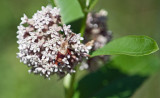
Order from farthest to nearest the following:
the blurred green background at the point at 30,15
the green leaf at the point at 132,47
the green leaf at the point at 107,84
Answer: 1. the blurred green background at the point at 30,15
2. the green leaf at the point at 107,84
3. the green leaf at the point at 132,47

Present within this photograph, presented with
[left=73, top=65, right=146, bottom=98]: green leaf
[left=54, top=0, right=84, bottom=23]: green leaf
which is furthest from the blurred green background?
[left=54, top=0, right=84, bottom=23]: green leaf

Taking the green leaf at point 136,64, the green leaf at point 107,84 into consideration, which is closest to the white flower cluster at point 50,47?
the green leaf at point 107,84

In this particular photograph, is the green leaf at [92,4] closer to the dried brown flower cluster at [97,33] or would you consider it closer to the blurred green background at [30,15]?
the dried brown flower cluster at [97,33]

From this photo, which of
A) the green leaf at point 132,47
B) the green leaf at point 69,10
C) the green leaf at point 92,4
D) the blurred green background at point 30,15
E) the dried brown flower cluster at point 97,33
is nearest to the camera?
the green leaf at point 132,47

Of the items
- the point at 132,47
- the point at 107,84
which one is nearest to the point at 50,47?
the point at 132,47

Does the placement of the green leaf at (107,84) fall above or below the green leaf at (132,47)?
above

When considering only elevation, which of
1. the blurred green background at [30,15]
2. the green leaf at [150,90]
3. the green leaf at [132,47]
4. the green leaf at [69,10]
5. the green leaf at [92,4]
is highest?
the blurred green background at [30,15]

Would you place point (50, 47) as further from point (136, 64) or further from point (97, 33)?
Result: point (136, 64)

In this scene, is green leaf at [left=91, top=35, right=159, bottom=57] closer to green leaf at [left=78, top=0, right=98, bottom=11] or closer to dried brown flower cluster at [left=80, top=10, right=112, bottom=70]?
green leaf at [left=78, top=0, right=98, bottom=11]
